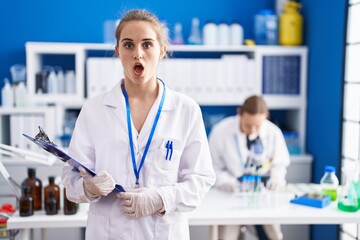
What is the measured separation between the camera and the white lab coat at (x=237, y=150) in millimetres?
2893

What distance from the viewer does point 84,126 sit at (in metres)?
1.47

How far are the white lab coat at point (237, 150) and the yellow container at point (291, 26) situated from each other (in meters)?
1.06

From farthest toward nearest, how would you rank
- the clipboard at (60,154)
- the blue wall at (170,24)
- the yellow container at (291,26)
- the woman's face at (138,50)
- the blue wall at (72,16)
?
the blue wall at (72,16) → the yellow container at (291,26) → the blue wall at (170,24) → the woman's face at (138,50) → the clipboard at (60,154)

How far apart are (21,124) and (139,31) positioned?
7.95ft

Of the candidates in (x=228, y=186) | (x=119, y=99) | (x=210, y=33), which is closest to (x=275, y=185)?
(x=228, y=186)

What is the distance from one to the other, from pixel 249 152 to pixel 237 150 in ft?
0.31

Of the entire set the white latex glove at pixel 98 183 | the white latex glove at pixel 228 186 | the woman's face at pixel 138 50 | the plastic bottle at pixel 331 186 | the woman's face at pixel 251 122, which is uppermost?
the woman's face at pixel 138 50

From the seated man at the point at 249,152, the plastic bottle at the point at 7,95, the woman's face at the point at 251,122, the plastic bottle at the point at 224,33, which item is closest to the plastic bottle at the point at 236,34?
the plastic bottle at the point at 224,33

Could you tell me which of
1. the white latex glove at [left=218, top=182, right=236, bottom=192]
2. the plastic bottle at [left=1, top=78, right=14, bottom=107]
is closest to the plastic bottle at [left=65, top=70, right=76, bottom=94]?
the plastic bottle at [left=1, top=78, right=14, bottom=107]

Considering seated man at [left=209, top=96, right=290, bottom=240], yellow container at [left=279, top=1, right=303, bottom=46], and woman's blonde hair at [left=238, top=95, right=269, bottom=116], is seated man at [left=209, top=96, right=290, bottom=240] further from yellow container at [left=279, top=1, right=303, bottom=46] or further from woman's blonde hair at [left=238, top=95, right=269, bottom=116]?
yellow container at [left=279, top=1, right=303, bottom=46]

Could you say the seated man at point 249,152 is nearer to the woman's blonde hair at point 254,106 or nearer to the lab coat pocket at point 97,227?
the woman's blonde hair at point 254,106

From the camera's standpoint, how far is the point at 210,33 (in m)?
3.75

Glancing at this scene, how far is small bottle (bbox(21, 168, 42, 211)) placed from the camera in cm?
219

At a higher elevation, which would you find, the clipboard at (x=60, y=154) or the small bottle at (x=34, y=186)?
the clipboard at (x=60, y=154)
